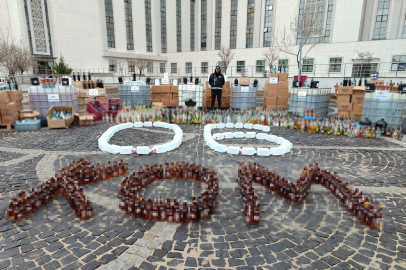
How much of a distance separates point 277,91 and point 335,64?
70.5ft

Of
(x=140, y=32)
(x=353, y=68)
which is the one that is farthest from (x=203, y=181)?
(x=140, y=32)

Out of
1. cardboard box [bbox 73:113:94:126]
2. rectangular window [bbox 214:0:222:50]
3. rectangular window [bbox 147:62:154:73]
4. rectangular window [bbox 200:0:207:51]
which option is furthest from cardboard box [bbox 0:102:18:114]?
rectangular window [bbox 200:0:207:51]

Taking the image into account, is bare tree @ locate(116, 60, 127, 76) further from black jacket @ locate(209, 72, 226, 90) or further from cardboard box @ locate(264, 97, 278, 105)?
cardboard box @ locate(264, 97, 278, 105)

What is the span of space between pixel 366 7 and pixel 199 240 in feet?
139

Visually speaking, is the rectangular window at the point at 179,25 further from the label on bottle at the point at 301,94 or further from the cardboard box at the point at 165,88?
the label on bottle at the point at 301,94

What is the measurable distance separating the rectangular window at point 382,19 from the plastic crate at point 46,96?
39760mm

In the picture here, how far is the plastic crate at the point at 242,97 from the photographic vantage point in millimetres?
15094

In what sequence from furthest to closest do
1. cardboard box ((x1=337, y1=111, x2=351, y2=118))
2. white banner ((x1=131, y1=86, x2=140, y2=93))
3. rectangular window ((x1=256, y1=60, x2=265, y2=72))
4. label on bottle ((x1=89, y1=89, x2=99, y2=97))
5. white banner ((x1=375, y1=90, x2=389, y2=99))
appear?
rectangular window ((x1=256, y1=60, x2=265, y2=72)) → white banner ((x1=131, y1=86, x2=140, y2=93)) → label on bottle ((x1=89, y1=89, x2=99, y2=97)) → cardboard box ((x1=337, y1=111, x2=351, y2=118)) → white banner ((x1=375, y1=90, x2=389, y2=99))

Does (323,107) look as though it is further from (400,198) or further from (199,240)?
(199,240)

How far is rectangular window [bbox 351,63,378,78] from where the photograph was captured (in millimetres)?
28922

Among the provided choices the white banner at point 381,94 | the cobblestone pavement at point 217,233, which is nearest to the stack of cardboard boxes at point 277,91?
the white banner at point 381,94

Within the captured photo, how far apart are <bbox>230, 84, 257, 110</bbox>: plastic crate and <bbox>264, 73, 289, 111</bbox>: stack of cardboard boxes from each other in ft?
3.23

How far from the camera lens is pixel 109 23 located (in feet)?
135

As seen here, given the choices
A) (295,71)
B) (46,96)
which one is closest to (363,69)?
(295,71)
